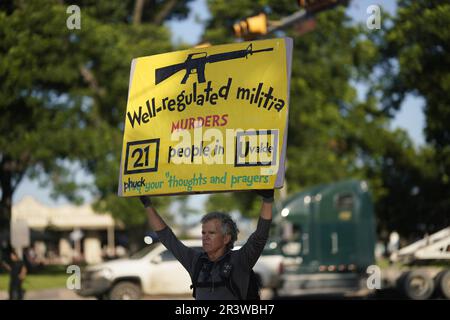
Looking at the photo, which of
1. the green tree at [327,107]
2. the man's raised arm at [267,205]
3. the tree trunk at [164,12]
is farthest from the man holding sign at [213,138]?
the tree trunk at [164,12]

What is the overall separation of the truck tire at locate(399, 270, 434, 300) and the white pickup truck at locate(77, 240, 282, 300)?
19.7ft

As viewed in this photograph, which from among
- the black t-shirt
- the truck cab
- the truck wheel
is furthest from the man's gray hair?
the truck cab

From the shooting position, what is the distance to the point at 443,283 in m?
21.6

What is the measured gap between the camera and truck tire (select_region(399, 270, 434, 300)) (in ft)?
72.2

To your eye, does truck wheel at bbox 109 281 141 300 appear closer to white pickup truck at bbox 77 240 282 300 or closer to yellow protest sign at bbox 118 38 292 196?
white pickup truck at bbox 77 240 282 300

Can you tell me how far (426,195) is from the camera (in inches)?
1462

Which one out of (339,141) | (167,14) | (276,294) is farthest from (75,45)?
(339,141)

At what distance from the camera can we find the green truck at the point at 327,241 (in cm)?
2603

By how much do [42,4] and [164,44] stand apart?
649cm

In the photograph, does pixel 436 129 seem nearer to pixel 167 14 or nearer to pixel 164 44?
pixel 164 44

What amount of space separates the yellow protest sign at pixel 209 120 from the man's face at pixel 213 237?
0.91 feet

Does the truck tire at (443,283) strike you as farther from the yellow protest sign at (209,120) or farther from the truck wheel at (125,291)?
the yellow protest sign at (209,120)

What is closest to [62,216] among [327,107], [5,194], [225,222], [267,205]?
[327,107]

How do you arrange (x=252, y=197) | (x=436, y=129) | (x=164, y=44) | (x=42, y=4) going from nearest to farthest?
(x=436, y=129) < (x=42, y=4) < (x=164, y=44) < (x=252, y=197)
